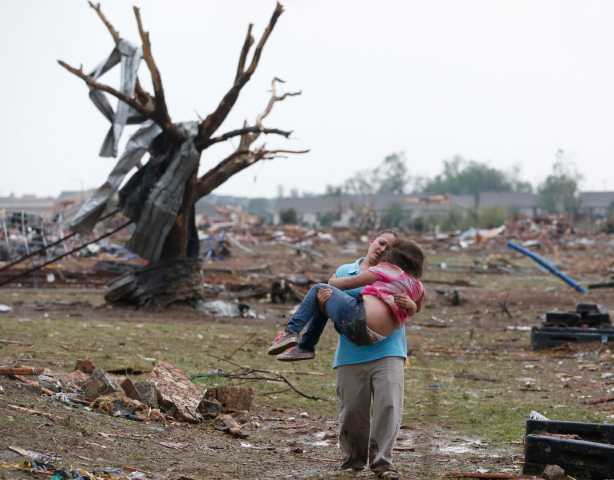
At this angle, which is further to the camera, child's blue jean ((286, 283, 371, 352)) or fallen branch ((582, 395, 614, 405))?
fallen branch ((582, 395, 614, 405))

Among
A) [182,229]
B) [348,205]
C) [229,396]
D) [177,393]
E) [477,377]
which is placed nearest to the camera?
[177,393]

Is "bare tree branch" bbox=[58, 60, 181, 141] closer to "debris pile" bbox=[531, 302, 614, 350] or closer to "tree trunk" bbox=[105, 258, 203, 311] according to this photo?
"tree trunk" bbox=[105, 258, 203, 311]

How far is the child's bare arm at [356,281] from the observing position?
4238 mm

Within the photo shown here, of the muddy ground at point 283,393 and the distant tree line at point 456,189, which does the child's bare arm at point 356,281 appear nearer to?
the muddy ground at point 283,393

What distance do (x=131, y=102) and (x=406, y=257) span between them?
10.2 m

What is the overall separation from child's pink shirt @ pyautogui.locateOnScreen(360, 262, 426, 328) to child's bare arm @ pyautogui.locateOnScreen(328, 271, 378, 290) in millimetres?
30

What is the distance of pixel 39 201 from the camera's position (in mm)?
91062

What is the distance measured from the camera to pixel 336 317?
4090 millimetres

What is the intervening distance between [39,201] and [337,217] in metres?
43.0

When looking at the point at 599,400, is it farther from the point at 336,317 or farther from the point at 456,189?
the point at 456,189

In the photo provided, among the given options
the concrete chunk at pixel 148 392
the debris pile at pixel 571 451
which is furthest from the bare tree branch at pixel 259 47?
the debris pile at pixel 571 451

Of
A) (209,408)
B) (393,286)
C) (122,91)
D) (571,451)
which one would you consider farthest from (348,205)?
(571,451)

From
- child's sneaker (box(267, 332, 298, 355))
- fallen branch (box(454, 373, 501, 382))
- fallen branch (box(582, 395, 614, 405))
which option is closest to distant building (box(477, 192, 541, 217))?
fallen branch (box(454, 373, 501, 382))

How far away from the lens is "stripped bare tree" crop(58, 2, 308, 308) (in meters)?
13.5
